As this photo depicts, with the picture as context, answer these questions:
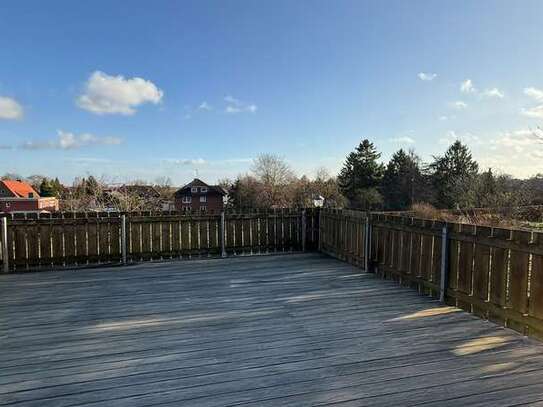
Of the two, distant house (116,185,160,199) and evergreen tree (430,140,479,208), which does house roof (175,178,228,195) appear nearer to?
evergreen tree (430,140,479,208)

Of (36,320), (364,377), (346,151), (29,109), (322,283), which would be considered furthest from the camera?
(346,151)

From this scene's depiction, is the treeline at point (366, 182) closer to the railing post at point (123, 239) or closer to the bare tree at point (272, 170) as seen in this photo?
the bare tree at point (272, 170)

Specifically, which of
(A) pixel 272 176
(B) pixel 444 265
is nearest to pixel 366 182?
(A) pixel 272 176

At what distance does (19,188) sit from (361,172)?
4093 centimetres

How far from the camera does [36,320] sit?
3822 millimetres

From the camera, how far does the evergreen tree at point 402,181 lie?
36844 mm

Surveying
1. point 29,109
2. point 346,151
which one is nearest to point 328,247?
point 29,109

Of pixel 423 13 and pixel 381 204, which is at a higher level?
pixel 423 13

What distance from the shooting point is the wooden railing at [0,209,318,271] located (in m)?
6.52

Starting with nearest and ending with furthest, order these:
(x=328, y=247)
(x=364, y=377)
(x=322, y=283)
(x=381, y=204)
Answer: (x=364, y=377), (x=322, y=283), (x=328, y=247), (x=381, y=204)

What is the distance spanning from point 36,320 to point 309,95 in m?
17.1

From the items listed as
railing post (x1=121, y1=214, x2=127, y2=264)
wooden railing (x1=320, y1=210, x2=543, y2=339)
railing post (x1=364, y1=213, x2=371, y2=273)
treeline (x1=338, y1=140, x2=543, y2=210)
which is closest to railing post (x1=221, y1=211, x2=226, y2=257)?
railing post (x1=121, y1=214, x2=127, y2=264)

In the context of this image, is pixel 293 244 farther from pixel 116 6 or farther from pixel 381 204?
pixel 381 204

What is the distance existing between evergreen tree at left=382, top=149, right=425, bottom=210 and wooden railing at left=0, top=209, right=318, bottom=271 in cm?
3026
